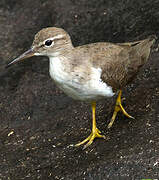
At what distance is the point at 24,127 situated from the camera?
24.0 ft

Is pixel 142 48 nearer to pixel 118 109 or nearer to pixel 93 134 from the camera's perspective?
pixel 118 109

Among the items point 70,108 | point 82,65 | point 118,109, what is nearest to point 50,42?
point 82,65

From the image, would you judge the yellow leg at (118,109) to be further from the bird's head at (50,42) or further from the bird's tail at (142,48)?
the bird's head at (50,42)

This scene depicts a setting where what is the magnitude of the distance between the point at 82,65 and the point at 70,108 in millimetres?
2143

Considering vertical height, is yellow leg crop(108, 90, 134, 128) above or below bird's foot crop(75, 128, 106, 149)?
above

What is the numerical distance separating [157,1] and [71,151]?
4.01 metres

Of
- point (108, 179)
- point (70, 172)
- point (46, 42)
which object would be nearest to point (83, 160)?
point (70, 172)

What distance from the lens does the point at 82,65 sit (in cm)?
525

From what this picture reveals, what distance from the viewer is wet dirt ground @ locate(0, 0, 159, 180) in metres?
5.26

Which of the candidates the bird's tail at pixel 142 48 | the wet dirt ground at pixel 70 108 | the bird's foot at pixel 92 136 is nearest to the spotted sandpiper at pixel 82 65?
the bird's tail at pixel 142 48

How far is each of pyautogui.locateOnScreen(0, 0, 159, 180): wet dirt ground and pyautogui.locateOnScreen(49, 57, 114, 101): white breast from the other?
88 centimetres

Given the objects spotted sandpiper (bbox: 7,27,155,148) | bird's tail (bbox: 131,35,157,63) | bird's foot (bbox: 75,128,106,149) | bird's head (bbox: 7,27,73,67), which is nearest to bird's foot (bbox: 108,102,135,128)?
bird's foot (bbox: 75,128,106,149)

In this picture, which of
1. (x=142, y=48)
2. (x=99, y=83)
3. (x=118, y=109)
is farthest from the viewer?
(x=118, y=109)

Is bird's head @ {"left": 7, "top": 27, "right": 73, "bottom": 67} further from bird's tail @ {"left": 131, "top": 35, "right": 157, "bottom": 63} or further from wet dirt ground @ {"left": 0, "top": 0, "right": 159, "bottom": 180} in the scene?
wet dirt ground @ {"left": 0, "top": 0, "right": 159, "bottom": 180}
